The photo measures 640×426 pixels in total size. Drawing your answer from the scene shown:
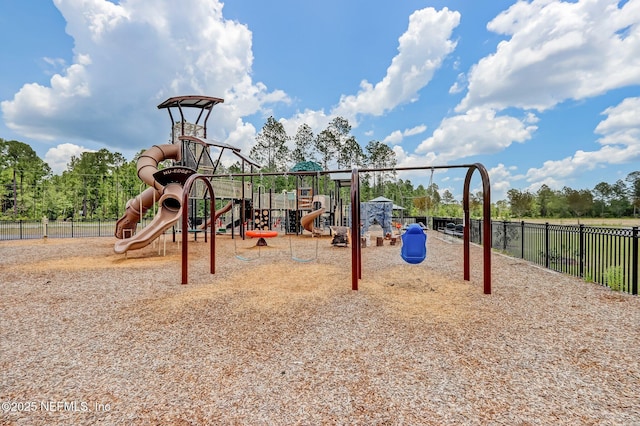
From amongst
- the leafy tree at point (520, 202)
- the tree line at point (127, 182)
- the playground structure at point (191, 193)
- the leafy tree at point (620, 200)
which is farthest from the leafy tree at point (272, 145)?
the leafy tree at point (620, 200)

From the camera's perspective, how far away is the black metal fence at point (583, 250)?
7014 millimetres

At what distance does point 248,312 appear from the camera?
18.3 feet

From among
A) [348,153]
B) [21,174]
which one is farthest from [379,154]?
A: [21,174]

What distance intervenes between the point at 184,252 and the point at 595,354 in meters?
8.15

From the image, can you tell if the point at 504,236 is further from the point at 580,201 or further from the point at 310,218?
the point at 580,201

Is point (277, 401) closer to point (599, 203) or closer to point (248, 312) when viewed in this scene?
point (248, 312)

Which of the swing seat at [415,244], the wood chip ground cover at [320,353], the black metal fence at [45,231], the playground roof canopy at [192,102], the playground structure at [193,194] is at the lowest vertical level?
the wood chip ground cover at [320,353]

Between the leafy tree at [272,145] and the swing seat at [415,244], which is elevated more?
the leafy tree at [272,145]

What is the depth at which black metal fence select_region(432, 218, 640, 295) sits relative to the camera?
7.01m

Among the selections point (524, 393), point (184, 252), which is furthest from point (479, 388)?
point (184, 252)

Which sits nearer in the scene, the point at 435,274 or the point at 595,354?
the point at 595,354

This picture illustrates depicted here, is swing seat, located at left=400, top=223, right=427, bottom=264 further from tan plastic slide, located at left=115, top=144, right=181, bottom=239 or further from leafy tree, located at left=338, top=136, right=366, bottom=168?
leafy tree, located at left=338, top=136, right=366, bottom=168

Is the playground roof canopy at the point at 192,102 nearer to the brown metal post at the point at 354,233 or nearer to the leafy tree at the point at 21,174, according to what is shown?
the brown metal post at the point at 354,233

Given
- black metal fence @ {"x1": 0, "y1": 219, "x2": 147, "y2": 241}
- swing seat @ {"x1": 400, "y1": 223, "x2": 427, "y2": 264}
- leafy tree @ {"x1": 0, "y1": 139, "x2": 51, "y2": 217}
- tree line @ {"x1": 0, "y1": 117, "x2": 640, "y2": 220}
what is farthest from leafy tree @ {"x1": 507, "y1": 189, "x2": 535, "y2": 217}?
leafy tree @ {"x1": 0, "y1": 139, "x2": 51, "y2": 217}
